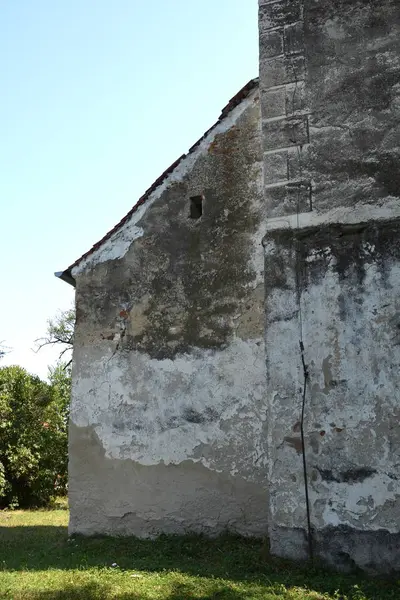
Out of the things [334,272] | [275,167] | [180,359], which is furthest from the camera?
[180,359]

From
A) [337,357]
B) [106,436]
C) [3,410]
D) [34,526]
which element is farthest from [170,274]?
[3,410]

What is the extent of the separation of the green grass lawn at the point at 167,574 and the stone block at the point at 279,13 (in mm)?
5626

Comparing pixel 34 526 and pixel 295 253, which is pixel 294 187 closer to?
pixel 295 253

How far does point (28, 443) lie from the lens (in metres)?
14.3

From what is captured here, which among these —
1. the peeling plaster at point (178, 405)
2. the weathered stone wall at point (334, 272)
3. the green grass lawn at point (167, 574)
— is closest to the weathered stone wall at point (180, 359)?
the peeling plaster at point (178, 405)

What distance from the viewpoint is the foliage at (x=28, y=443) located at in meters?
13.9

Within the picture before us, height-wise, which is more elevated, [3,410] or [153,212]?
[153,212]

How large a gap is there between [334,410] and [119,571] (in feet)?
8.69

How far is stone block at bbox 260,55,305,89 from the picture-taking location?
20.4 feet

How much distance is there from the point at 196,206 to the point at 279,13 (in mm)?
2564

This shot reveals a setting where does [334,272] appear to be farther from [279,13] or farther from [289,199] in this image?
[279,13]

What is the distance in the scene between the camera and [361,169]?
573cm

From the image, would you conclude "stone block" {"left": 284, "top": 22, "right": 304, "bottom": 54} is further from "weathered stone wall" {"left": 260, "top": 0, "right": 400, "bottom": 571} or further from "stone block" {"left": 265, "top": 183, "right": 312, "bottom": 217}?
"stone block" {"left": 265, "top": 183, "right": 312, "bottom": 217}

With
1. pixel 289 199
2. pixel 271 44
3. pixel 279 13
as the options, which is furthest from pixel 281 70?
pixel 289 199
